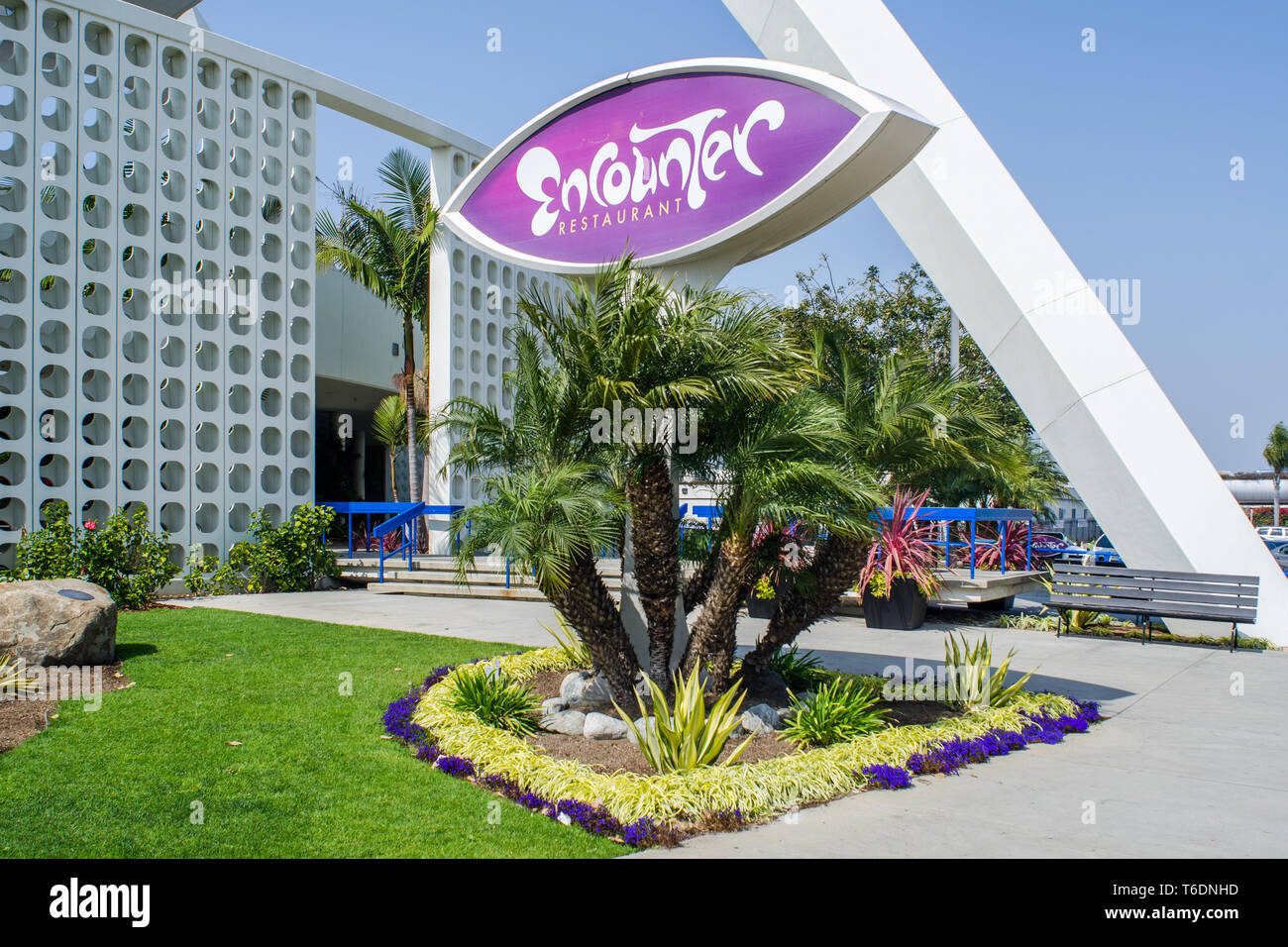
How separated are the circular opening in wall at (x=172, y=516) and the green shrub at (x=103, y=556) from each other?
0.76m

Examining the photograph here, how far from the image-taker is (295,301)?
16359 millimetres

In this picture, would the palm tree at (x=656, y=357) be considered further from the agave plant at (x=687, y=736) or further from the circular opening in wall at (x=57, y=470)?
the circular opening in wall at (x=57, y=470)

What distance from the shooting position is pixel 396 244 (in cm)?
1856

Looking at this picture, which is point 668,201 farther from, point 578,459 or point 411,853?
point 411,853

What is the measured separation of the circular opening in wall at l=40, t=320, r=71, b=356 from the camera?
1355cm

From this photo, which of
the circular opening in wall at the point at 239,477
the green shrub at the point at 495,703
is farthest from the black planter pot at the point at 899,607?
the circular opening in wall at the point at 239,477

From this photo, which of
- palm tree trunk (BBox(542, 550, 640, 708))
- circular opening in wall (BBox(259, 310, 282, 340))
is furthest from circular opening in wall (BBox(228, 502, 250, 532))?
palm tree trunk (BBox(542, 550, 640, 708))

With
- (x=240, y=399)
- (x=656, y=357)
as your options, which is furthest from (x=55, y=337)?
(x=656, y=357)

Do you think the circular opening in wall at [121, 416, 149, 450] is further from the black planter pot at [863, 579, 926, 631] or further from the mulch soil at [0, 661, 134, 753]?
the black planter pot at [863, 579, 926, 631]

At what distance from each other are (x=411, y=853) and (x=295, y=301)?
44.6 feet

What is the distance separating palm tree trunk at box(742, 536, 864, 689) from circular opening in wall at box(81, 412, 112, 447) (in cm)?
1076
